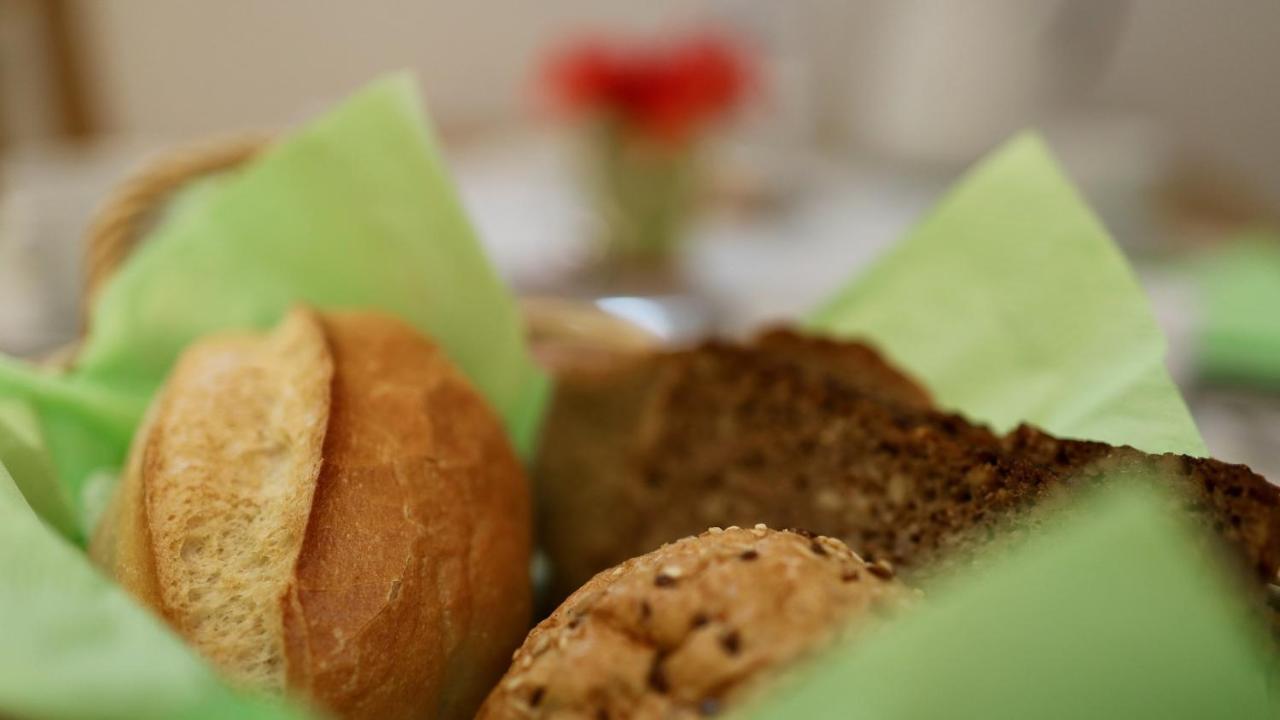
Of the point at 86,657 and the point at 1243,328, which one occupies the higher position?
the point at 86,657

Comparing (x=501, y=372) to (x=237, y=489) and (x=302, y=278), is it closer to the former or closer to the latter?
(x=302, y=278)

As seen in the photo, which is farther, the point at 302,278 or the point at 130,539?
the point at 302,278

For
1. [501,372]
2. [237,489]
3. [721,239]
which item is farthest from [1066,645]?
[721,239]

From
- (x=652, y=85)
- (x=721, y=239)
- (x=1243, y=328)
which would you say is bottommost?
(x=1243, y=328)

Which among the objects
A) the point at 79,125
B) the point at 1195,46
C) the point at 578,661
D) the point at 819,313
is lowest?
the point at 578,661

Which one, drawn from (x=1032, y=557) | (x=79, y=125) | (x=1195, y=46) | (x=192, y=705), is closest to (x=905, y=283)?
(x=1032, y=557)

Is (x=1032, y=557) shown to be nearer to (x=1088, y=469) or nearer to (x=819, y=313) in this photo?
(x=1088, y=469)
